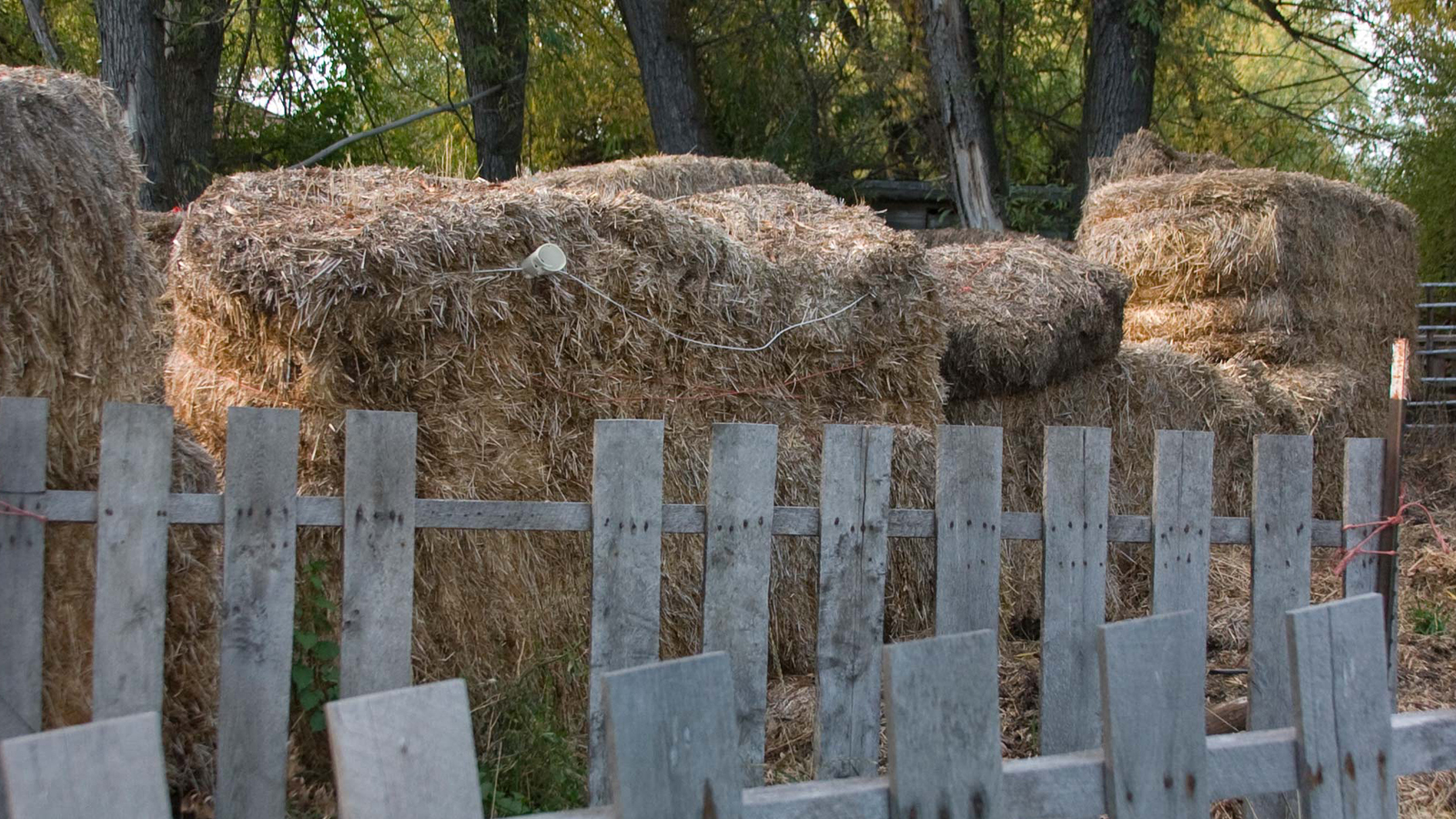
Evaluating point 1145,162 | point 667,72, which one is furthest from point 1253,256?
point 667,72

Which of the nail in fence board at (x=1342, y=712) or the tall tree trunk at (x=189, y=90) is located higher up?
the tall tree trunk at (x=189, y=90)

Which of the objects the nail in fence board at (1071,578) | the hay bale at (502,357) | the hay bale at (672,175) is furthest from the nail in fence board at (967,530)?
the hay bale at (672,175)

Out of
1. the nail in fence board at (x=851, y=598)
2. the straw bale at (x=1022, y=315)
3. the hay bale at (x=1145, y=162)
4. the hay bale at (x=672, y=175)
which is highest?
the hay bale at (x=1145, y=162)

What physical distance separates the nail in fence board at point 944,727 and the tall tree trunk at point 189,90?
9.01 metres

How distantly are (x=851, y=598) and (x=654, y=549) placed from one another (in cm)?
61

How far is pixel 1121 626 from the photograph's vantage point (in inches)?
69.5

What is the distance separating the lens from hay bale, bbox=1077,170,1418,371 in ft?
26.6

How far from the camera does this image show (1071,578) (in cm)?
358

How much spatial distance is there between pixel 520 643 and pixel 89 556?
4.78ft

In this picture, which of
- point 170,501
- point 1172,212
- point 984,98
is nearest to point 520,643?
point 170,501

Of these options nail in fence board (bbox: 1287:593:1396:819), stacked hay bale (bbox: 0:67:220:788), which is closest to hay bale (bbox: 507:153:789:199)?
stacked hay bale (bbox: 0:67:220:788)

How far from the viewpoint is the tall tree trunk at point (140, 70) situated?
29.2ft

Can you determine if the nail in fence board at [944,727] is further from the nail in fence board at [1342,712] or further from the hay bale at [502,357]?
the hay bale at [502,357]

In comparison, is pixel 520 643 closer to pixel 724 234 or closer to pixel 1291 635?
pixel 724 234
